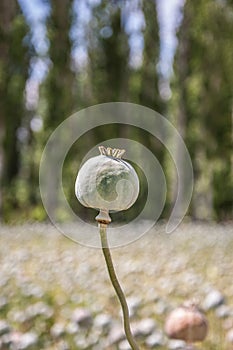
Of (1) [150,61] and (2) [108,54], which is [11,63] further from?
(1) [150,61]

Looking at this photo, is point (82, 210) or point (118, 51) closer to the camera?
point (118, 51)

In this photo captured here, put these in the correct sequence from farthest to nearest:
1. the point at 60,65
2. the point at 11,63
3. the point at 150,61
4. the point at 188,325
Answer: the point at 150,61 → the point at 60,65 → the point at 11,63 → the point at 188,325

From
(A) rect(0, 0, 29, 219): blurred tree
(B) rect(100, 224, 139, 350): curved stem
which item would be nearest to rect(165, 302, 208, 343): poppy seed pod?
(B) rect(100, 224, 139, 350): curved stem

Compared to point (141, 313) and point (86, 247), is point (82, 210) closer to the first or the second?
point (86, 247)

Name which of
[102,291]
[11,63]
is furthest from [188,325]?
[11,63]

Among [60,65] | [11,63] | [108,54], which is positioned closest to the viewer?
[11,63]

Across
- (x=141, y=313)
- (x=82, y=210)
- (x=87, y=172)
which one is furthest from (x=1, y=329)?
(x=82, y=210)

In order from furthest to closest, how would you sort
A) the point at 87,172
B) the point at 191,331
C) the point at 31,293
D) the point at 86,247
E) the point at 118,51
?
the point at 118,51 → the point at 86,247 → the point at 31,293 → the point at 191,331 → the point at 87,172
